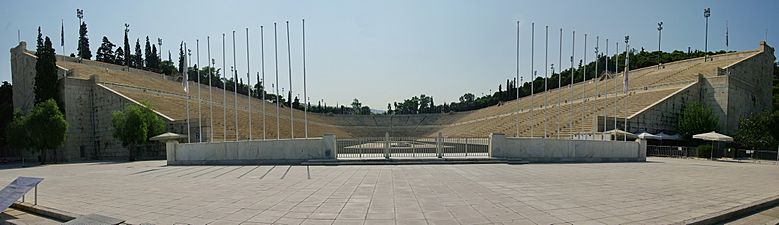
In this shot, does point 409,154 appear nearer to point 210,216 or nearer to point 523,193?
point 523,193

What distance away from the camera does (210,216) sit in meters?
6.94

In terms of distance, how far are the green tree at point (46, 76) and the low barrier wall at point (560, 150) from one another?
38923 millimetres

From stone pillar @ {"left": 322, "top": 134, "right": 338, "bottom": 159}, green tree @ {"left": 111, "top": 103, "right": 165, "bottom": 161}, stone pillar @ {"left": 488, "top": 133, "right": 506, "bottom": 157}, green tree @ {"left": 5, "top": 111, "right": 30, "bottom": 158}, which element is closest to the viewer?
stone pillar @ {"left": 322, "top": 134, "right": 338, "bottom": 159}

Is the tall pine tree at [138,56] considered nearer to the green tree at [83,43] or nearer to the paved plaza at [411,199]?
the green tree at [83,43]

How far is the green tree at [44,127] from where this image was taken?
30953 mm

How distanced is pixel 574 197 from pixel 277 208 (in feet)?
20.5

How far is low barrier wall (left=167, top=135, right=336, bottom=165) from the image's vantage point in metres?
19.0

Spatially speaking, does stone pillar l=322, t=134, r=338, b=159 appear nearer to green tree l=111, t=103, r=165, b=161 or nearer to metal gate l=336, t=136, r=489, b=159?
metal gate l=336, t=136, r=489, b=159

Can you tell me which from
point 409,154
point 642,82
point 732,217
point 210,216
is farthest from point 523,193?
point 642,82

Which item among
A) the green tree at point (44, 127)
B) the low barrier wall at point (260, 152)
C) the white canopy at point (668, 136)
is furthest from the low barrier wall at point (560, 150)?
the green tree at point (44, 127)

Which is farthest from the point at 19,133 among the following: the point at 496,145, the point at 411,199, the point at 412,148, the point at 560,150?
the point at 560,150

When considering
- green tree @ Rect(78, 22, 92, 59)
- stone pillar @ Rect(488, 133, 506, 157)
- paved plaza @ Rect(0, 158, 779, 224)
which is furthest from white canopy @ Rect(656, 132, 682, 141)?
green tree @ Rect(78, 22, 92, 59)

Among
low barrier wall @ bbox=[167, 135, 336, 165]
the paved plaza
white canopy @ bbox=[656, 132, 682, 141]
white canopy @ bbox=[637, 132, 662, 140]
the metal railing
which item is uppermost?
white canopy @ bbox=[656, 132, 682, 141]

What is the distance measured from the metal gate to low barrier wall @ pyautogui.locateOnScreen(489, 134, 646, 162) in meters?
1.05
